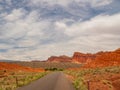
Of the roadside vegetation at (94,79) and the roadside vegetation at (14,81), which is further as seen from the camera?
the roadside vegetation at (14,81)

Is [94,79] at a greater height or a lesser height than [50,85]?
greater

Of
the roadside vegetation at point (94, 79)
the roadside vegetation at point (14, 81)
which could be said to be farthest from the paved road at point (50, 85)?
the roadside vegetation at point (14, 81)

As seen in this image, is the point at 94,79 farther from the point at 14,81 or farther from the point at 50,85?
the point at 14,81

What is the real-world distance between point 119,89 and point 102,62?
111m

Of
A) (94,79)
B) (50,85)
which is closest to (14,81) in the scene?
(94,79)

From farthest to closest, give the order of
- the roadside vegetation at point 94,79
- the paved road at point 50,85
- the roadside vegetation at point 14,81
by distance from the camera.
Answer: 1. the roadside vegetation at point 14,81
2. the roadside vegetation at point 94,79
3. the paved road at point 50,85

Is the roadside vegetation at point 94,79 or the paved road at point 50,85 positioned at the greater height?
the roadside vegetation at point 94,79

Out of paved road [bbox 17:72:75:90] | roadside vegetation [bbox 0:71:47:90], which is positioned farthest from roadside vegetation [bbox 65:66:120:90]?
roadside vegetation [bbox 0:71:47:90]

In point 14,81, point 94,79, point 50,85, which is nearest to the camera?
point 50,85

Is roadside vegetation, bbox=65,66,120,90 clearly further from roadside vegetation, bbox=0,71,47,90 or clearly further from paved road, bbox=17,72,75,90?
roadside vegetation, bbox=0,71,47,90

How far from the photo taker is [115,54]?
13600cm

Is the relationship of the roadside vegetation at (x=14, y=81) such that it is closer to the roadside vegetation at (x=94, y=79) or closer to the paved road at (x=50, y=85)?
the paved road at (x=50, y=85)

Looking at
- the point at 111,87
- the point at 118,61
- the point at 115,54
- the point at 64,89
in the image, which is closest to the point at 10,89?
the point at 64,89

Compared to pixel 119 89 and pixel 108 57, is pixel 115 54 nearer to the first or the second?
pixel 108 57
